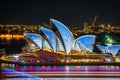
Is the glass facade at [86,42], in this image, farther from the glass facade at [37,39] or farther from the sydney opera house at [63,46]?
the glass facade at [37,39]

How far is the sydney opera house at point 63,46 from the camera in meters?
8.20

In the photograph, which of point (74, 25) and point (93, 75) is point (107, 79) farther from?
point (74, 25)

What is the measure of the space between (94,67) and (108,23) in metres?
1.22

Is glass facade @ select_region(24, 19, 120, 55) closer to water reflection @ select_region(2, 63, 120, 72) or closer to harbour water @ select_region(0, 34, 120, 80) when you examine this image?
harbour water @ select_region(0, 34, 120, 80)

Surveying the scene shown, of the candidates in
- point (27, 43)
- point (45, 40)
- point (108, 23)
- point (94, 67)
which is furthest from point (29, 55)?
point (108, 23)

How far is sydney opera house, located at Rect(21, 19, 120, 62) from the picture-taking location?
8195 millimetres

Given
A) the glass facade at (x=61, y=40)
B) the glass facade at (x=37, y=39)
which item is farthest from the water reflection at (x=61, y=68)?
the glass facade at (x=37, y=39)

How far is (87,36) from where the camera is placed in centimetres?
869

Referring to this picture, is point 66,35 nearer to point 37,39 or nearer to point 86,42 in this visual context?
point 86,42

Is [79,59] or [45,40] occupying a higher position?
[45,40]

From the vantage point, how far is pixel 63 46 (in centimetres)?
895

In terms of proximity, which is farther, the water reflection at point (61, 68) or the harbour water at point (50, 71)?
the water reflection at point (61, 68)

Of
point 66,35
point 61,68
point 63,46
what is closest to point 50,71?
point 61,68

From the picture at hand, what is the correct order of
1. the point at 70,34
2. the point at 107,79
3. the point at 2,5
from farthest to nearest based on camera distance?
the point at 70,34 → the point at 2,5 → the point at 107,79
